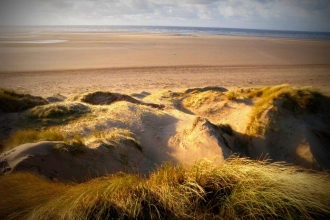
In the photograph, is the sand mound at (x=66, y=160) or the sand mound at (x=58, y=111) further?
the sand mound at (x=58, y=111)

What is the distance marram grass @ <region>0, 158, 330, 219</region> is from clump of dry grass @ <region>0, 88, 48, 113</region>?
512 centimetres

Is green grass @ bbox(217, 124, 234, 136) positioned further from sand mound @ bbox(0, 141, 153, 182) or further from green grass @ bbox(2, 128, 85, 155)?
green grass @ bbox(2, 128, 85, 155)

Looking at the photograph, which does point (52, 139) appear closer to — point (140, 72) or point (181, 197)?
point (181, 197)

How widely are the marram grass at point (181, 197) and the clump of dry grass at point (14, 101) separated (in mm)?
5115

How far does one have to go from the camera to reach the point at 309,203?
7.59 ft

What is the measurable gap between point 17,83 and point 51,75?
93.4 inches

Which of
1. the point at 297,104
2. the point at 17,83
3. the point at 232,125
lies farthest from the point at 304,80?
the point at 17,83

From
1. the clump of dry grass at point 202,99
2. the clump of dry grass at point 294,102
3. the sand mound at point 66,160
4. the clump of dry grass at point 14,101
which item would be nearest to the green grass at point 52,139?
the sand mound at point 66,160

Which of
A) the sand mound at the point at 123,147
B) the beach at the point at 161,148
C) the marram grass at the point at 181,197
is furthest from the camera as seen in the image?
the sand mound at the point at 123,147

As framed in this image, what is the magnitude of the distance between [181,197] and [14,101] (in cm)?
721

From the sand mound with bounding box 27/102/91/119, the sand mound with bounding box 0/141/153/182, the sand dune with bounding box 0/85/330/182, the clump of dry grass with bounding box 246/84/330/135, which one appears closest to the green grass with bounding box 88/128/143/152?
the sand dune with bounding box 0/85/330/182

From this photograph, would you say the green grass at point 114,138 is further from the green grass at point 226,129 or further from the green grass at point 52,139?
the green grass at point 226,129

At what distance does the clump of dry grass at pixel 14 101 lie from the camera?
6.77 meters

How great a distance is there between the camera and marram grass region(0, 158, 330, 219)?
229 cm
